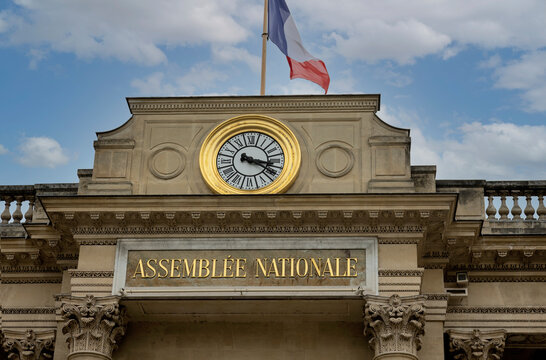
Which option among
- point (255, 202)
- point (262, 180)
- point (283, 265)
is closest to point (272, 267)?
point (283, 265)

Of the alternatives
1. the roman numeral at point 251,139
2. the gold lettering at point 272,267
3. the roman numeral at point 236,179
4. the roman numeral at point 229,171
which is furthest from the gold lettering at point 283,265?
the roman numeral at point 251,139

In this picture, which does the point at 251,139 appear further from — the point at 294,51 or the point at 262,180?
the point at 294,51

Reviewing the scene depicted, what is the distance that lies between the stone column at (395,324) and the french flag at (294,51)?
711 centimetres

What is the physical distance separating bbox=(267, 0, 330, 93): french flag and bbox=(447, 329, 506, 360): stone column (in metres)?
7.29

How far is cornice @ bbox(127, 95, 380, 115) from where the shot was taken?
2936 cm

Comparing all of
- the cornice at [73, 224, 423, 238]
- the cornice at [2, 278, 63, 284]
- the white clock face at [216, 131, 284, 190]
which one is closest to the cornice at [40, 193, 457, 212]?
the cornice at [73, 224, 423, 238]

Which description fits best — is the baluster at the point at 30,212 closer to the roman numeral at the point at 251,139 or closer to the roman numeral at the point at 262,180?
the roman numeral at the point at 251,139

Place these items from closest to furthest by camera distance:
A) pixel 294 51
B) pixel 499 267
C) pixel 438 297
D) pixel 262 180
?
pixel 438 297 → pixel 262 180 → pixel 499 267 → pixel 294 51

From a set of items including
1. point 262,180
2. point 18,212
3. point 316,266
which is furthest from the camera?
point 18,212

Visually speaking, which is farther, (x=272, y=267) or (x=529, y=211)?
(x=529, y=211)

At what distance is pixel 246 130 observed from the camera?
96.3ft

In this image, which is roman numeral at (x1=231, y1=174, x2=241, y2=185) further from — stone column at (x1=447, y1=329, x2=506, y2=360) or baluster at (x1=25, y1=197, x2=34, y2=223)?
stone column at (x1=447, y1=329, x2=506, y2=360)

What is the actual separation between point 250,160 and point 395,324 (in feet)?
16.8

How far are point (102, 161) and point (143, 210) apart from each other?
1.95 meters
